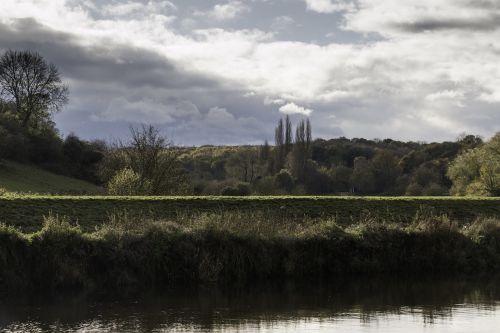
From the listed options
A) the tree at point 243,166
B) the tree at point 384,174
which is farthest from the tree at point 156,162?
the tree at point 384,174

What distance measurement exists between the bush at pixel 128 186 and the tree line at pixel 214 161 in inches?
2.8

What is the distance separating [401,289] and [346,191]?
78986mm

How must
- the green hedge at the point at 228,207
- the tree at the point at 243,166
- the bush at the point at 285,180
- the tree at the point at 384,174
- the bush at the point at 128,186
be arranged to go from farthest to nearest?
the tree at the point at 243,166, the tree at the point at 384,174, the bush at the point at 285,180, the bush at the point at 128,186, the green hedge at the point at 228,207

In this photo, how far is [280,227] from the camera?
1097 inches

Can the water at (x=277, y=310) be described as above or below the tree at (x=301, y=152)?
below

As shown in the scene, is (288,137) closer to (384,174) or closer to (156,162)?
(384,174)

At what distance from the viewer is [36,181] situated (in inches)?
2489

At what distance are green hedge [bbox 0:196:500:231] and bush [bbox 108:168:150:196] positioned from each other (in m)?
9.14

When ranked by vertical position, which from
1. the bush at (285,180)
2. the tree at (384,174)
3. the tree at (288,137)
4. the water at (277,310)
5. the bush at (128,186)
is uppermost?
the tree at (288,137)

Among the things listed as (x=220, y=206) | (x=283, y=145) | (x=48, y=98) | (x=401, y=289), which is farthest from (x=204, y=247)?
(x=283, y=145)

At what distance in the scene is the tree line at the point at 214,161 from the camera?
173 feet

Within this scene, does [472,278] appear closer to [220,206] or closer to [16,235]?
[220,206]

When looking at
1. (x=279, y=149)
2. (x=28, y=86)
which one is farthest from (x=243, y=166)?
(x=28, y=86)

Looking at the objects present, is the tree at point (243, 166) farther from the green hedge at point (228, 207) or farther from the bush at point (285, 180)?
the green hedge at point (228, 207)
